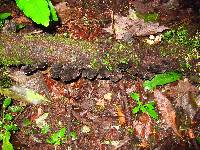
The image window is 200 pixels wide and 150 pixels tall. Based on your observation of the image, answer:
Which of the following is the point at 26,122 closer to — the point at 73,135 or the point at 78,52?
the point at 73,135

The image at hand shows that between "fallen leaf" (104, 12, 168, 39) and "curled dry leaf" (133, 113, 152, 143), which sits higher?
"fallen leaf" (104, 12, 168, 39)

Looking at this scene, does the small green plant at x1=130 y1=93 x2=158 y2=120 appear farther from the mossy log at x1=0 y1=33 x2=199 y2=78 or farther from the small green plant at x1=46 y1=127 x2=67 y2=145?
the small green plant at x1=46 y1=127 x2=67 y2=145

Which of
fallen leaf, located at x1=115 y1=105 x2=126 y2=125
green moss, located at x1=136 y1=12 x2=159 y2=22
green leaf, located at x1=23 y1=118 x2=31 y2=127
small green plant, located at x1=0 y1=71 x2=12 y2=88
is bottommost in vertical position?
green leaf, located at x1=23 y1=118 x2=31 y2=127

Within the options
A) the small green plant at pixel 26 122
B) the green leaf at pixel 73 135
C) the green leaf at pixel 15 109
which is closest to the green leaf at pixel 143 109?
the green leaf at pixel 73 135

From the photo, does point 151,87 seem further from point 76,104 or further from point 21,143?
point 21,143

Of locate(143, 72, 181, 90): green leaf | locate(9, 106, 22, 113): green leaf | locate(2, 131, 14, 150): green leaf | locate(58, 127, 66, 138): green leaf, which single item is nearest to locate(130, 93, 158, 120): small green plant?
locate(143, 72, 181, 90): green leaf

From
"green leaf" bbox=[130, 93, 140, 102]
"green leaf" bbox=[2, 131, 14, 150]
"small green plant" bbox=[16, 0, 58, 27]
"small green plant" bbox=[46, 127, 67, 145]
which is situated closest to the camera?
"small green plant" bbox=[16, 0, 58, 27]
